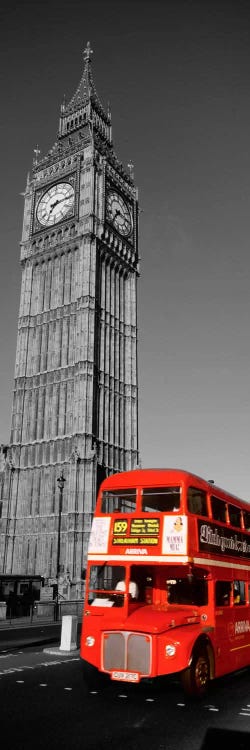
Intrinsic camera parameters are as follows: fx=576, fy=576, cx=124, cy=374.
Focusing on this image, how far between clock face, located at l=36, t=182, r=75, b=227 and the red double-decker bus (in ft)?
164

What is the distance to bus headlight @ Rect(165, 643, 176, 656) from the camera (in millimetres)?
9469

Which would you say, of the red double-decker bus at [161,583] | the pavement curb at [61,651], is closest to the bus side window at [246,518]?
the red double-decker bus at [161,583]

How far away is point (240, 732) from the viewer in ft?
26.2

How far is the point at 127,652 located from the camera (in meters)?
9.75

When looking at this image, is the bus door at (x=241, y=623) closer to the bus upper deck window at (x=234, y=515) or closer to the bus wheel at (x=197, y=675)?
the bus upper deck window at (x=234, y=515)

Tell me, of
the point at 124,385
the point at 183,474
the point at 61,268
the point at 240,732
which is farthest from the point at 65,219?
the point at 240,732

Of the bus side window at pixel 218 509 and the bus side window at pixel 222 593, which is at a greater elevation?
the bus side window at pixel 218 509

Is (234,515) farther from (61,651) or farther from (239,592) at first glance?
(61,651)

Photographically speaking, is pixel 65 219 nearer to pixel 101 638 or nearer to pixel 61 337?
pixel 61 337

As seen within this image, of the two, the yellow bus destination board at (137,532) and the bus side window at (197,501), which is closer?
the yellow bus destination board at (137,532)

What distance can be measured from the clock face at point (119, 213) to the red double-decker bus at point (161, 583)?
49892 mm

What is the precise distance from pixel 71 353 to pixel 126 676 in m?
44.2

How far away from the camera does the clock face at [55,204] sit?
5772cm

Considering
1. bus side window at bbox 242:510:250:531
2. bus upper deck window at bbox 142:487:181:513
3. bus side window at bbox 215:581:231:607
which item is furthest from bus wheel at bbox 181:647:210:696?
bus side window at bbox 242:510:250:531
